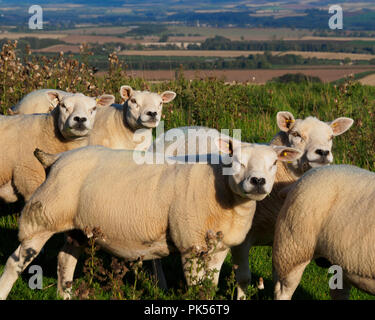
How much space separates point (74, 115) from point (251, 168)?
2.59 m

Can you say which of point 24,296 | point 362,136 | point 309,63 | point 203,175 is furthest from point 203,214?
point 309,63

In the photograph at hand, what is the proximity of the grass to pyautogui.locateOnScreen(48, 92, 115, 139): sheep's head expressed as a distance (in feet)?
4.24

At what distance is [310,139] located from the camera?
5664 millimetres

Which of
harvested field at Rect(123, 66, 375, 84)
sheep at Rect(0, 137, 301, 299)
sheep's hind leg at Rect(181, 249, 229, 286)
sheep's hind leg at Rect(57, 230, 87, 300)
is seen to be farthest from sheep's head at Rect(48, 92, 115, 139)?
harvested field at Rect(123, 66, 375, 84)

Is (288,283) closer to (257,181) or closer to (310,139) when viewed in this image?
(257,181)

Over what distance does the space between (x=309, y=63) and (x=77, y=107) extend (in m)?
33.2

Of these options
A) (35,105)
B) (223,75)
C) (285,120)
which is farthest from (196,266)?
(223,75)

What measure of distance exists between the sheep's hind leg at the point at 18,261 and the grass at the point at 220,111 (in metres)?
0.38

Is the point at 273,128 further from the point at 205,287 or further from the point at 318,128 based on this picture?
the point at 205,287

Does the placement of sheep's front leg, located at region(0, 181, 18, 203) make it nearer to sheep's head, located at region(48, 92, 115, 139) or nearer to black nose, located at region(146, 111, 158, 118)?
sheep's head, located at region(48, 92, 115, 139)

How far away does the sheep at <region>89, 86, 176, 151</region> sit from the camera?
7.89 metres

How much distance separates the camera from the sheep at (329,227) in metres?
4.21

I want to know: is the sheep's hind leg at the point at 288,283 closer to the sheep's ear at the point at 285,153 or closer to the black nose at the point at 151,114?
the sheep's ear at the point at 285,153

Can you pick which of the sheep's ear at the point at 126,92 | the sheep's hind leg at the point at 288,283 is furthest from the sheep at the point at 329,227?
the sheep's ear at the point at 126,92
